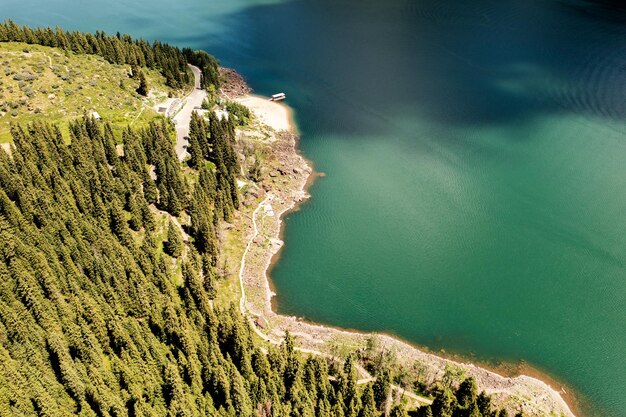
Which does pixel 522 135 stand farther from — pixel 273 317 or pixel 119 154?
pixel 119 154

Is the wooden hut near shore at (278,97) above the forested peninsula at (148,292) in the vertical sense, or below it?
above

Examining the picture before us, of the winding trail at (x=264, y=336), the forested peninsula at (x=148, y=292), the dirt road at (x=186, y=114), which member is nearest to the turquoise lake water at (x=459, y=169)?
the winding trail at (x=264, y=336)

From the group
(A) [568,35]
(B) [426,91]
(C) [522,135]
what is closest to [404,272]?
(C) [522,135]

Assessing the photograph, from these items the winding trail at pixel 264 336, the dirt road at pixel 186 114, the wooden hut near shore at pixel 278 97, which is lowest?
the winding trail at pixel 264 336

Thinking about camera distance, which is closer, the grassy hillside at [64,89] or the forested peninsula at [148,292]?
the forested peninsula at [148,292]

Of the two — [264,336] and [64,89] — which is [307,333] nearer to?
[264,336]

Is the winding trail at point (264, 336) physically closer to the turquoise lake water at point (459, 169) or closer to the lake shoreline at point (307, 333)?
the lake shoreline at point (307, 333)
